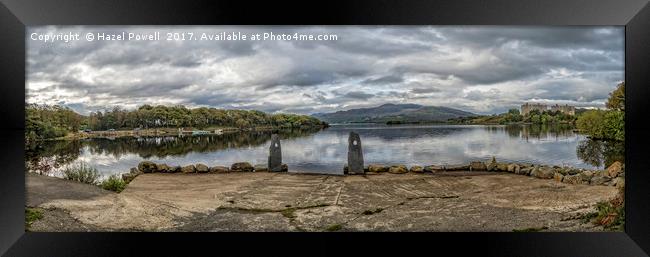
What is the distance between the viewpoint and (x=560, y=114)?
5461 millimetres

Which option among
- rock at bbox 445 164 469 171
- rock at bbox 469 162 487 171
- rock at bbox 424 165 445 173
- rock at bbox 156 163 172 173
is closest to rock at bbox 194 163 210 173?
rock at bbox 156 163 172 173

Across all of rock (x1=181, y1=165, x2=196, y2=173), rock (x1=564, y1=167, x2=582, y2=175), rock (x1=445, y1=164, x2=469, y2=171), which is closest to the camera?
rock (x1=564, y1=167, x2=582, y2=175)

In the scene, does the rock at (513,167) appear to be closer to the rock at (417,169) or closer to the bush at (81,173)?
the rock at (417,169)

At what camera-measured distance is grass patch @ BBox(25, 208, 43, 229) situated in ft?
16.6

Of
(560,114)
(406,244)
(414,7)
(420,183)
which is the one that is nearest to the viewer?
(414,7)

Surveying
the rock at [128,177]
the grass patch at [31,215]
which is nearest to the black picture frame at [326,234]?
the grass patch at [31,215]

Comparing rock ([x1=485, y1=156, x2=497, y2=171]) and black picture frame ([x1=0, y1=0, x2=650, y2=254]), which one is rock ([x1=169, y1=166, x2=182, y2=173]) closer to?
black picture frame ([x1=0, y1=0, x2=650, y2=254])

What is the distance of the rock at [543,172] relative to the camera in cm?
546

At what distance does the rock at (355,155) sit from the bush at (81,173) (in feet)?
12.0

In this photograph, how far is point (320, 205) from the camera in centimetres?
543

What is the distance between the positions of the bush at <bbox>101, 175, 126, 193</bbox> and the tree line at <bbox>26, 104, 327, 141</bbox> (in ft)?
2.32

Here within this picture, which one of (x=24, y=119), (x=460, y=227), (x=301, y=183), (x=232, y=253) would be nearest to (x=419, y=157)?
(x=460, y=227)

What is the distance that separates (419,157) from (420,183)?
16.4 inches

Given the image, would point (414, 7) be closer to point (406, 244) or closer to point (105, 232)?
point (406, 244)
